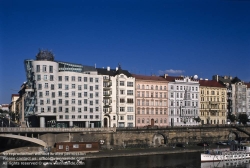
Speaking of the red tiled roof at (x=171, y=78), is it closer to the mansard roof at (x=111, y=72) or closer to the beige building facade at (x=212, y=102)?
the beige building facade at (x=212, y=102)

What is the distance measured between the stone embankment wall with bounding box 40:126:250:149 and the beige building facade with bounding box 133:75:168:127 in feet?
24.5

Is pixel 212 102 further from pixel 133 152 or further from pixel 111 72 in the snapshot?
pixel 133 152

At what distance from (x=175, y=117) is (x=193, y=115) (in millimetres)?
4346

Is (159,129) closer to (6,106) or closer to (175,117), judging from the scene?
(175,117)

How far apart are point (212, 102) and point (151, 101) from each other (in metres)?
15.7

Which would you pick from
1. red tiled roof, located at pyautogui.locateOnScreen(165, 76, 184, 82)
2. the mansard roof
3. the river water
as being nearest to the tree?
red tiled roof, located at pyautogui.locateOnScreen(165, 76, 184, 82)

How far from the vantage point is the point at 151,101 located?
6906 cm

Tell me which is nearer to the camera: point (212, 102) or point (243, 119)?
point (212, 102)

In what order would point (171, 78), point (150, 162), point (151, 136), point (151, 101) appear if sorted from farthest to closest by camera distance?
point (171, 78) → point (151, 101) → point (151, 136) → point (150, 162)

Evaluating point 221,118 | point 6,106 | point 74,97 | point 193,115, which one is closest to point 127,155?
point 74,97

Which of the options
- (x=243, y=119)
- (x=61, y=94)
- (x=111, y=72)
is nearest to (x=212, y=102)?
(x=243, y=119)

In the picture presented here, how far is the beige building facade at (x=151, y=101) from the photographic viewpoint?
2665 inches

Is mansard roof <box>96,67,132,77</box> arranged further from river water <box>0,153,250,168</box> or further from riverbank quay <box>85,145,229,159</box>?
river water <box>0,153,250,168</box>

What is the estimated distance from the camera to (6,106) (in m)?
151
